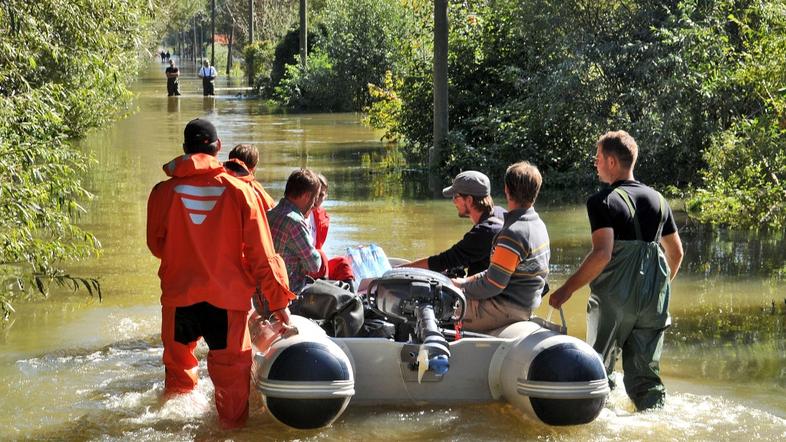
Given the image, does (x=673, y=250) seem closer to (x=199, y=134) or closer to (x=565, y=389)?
(x=565, y=389)

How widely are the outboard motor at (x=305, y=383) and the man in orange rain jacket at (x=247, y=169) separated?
0.91m

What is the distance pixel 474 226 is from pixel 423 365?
1.44m

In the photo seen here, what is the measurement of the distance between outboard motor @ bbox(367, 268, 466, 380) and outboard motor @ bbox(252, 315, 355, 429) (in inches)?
20.3

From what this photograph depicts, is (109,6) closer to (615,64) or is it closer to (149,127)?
(615,64)

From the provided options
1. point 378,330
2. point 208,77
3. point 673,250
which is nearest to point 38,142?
point 378,330

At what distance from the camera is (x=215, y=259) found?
7.02 meters

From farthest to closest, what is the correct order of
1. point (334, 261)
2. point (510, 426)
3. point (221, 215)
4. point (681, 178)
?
1. point (681, 178)
2. point (334, 261)
3. point (510, 426)
4. point (221, 215)

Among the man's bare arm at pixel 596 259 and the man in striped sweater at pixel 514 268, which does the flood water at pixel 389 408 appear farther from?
the man's bare arm at pixel 596 259

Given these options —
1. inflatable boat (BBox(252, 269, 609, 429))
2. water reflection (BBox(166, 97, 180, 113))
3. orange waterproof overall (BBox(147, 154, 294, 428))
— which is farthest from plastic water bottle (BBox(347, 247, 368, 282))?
water reflection (BBox(166, 97, 180, 113))

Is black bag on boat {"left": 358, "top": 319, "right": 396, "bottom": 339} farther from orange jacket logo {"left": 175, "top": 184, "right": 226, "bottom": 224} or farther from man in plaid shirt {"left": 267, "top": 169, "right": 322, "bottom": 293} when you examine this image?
orange jacket logo {"left": 175, "top": 184, "right": 226, "bottom": 224}

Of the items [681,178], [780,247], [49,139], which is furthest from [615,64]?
[49,139]

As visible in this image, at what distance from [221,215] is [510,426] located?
2275 mm

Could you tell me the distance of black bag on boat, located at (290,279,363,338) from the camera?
791 centimetres

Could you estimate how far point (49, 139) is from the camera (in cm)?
1057
